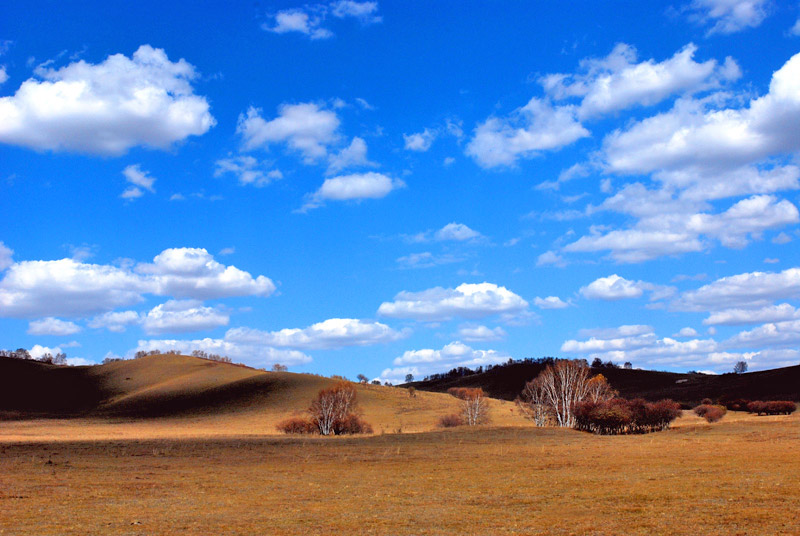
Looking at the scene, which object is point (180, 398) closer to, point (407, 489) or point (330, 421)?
point (330, 421)

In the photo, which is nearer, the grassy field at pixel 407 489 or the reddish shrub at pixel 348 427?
the grassy field at pixel 407 489

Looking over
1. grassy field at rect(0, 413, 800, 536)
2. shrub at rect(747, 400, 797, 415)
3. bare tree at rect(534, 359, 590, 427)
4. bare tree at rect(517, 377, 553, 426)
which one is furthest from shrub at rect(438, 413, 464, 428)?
shrub at rect(747, 400, 797, 415)

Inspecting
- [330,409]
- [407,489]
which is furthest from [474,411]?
[407,489]

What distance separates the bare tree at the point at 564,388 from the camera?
7212 cm

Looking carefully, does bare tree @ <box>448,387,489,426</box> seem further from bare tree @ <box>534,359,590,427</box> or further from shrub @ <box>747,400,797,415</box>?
shrub @ <box>747,400,797,415</box>

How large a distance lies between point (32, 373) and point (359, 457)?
15254 centimetres

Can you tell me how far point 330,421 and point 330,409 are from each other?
1.27m

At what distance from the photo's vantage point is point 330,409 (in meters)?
70.9

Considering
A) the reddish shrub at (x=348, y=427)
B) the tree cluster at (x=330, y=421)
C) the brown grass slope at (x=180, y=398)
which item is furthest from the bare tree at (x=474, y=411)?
the reddish shrub at (x=348, y=427)

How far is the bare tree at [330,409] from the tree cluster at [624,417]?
84.1 feet

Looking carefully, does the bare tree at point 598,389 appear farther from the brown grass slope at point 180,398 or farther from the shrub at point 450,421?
the shrub at point 450,421

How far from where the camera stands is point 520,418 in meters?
99.5

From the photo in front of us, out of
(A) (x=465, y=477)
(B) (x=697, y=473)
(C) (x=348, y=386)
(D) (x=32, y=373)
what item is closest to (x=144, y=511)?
(A) (x=465, y=477)

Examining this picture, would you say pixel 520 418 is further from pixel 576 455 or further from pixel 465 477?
pixel 465 477
